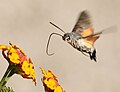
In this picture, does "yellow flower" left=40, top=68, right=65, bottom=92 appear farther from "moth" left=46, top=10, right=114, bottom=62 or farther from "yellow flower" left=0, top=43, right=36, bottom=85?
"moth" left=46, top=10, right=114, bottom=62

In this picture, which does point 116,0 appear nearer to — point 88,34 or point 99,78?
point 99,78

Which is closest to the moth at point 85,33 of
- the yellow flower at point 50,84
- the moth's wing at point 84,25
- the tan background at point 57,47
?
the moth's wing at point 84,25

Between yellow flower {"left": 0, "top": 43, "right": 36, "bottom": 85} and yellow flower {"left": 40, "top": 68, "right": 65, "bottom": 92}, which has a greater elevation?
yellow flower {"left": 0, "top": 43, "right": 36, "bottom": 85}

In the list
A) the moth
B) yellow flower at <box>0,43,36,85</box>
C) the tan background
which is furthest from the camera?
the tan background

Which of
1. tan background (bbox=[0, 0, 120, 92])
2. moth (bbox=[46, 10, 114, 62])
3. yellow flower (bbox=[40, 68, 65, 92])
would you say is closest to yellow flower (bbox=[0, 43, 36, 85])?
yellow flower (bbox=[40, 68, 65, 92])

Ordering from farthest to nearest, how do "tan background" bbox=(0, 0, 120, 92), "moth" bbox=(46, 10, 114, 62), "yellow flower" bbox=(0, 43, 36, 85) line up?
"tan background" bbox=(0, 0, 120, 92) < "moth" bbox=(46, 10, 114, 62) < "yellow flower" bbox=(0, 43, 36, 85)

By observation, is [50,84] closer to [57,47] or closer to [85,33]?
[85,33]

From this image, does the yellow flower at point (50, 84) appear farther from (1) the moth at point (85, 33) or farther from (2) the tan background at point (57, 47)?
(2) the tan background at point (57, 47)

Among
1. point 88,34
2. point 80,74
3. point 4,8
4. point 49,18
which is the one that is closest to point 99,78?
point 80,74
